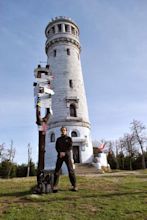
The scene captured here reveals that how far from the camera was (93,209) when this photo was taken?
6.68 metres

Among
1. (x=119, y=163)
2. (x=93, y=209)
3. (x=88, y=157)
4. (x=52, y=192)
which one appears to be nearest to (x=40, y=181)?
(x=52, y=192)

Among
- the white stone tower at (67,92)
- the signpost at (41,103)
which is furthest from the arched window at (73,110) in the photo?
the signpost at (41,103)

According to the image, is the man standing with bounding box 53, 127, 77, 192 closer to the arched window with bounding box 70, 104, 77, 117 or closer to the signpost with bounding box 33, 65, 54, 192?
the signpost with bounding box 33, 65, 54, 192

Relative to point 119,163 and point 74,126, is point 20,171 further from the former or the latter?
point 74,126

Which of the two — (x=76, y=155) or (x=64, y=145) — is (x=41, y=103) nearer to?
(x=64, y=145)

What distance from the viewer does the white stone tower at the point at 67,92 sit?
28.3 m

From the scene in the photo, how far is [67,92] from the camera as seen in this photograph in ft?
98.9

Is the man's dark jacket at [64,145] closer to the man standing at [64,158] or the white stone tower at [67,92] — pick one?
the man standing at [64,158]

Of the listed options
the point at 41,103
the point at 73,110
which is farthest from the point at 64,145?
the point at 73,110

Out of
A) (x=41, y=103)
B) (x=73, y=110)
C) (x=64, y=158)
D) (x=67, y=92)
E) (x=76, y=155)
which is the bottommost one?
(x=64, y=158)

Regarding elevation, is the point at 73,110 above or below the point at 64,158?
above

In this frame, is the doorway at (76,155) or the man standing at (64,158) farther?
the doorway at (76,155)

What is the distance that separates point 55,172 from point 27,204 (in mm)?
2095

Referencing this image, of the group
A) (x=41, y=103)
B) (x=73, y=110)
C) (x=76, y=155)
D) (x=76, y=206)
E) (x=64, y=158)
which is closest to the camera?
(x=76, y=206)
